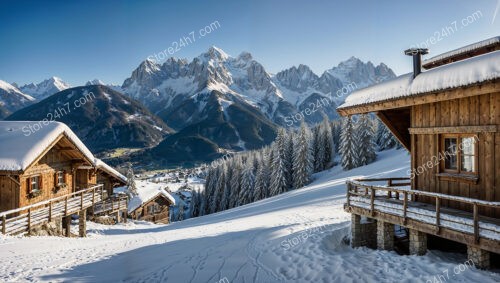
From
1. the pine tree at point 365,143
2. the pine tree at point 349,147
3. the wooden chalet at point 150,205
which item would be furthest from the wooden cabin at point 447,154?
the pine tree at point 365,143

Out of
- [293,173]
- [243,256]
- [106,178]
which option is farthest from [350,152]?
[243,256]

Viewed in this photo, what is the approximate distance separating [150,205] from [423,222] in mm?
39853

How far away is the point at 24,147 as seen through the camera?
735 inches

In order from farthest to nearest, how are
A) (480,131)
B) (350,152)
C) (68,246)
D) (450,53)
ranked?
(350,152) → (68,246) → (450,53) → (480,131)

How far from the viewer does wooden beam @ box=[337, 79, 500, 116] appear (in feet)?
27.9

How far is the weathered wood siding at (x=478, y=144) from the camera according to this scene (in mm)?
9289

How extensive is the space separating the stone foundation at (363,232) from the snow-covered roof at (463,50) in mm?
7209

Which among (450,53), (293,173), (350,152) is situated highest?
(450,53)

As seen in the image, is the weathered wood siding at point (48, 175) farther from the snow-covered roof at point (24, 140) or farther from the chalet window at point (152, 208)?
the chalet window at point (152, 208)

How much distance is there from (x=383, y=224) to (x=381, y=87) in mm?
5042

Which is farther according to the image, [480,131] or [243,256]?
[243,256]

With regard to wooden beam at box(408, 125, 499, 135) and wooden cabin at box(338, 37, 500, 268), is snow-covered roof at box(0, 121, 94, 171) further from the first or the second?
wooden beam at box(408, 125, 499, 135)

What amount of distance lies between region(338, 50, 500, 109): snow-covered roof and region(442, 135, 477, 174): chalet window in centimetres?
190

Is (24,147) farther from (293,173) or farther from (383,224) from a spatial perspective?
(293,173)
